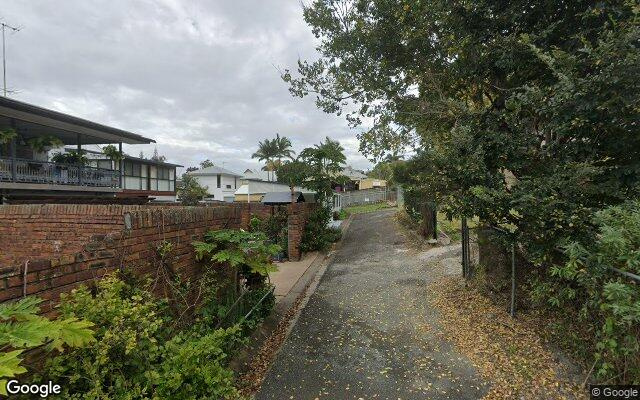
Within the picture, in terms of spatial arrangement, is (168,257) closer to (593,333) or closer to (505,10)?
(593,333)

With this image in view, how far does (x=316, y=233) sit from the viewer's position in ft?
34.9

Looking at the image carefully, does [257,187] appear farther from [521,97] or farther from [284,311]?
[521,97]

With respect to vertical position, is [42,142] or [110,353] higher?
[42,142]

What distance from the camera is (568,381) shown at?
121 inches

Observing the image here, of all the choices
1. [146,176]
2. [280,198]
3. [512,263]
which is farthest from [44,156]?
[512,263]

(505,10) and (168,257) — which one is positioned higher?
(505,10)

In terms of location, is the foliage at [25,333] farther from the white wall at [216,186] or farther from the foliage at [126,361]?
the white wall at [216,186]

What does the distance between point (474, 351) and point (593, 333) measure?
1312mm

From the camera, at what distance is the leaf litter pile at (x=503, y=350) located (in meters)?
3.07

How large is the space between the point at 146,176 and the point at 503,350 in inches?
937

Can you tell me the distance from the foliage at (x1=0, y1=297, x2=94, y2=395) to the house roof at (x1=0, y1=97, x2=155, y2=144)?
11.5 meters

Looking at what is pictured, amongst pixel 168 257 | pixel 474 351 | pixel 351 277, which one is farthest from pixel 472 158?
pixel 351 277

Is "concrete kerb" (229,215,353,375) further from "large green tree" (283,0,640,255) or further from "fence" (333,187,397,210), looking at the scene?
"fence" (333,187,397,210)

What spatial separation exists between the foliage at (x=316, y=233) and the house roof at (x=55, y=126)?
31.9 ft
